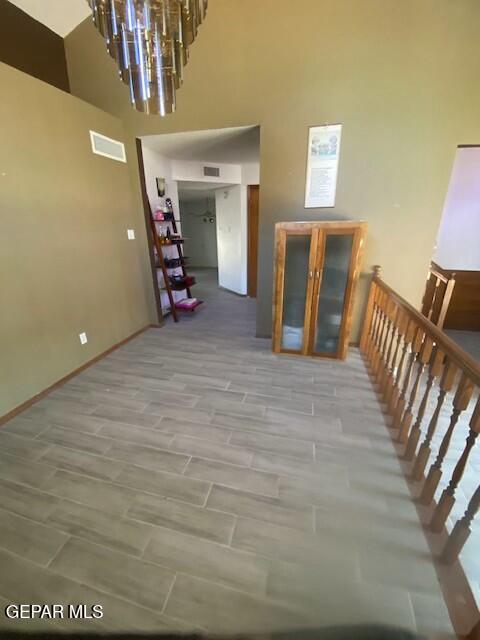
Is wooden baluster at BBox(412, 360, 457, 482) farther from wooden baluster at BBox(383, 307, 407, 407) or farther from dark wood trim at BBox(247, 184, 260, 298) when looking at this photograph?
dark wood trim at BBox(247, 184, 260, 298)

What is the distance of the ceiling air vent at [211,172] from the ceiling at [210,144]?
0.22 m

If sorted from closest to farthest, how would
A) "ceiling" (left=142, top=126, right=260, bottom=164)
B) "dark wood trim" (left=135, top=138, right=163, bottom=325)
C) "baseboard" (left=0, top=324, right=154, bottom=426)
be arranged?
"baseboard" (left=0, top=324, right=154, bottom=426)
"ceiling" (left=142, top=126, right=260, bottom=164)
"dark wood trim" (left=135, top=138, right=163, bottom=325)

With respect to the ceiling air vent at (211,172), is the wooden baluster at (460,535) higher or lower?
lower

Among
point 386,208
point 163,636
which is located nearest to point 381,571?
point 163,636

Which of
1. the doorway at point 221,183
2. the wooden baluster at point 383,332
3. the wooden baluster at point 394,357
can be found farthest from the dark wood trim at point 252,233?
the wooden baluster at point 394,357

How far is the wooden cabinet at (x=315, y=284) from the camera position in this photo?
2.44m

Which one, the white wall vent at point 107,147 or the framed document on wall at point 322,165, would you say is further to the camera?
the white wall vent at point 107,147

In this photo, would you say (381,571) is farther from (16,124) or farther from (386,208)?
(16,124)

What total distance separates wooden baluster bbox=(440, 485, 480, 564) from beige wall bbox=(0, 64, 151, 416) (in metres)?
2.79

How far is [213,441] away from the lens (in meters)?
1.72

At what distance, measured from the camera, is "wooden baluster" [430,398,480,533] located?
0.96 metres

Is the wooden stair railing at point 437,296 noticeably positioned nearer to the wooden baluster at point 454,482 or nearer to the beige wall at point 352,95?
the beige wall at point 352,95

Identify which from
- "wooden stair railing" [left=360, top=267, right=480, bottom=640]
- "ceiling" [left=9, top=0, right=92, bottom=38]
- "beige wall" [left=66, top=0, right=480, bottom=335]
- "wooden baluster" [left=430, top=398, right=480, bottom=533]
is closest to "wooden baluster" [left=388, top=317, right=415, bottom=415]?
"wooden stair railing" [left=360, top=267, right=480, bottom=640]

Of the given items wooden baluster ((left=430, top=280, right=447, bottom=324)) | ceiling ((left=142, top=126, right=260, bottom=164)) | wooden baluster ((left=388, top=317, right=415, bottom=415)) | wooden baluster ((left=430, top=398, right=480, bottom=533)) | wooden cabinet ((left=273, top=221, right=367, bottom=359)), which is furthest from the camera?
wooden baluster ((left=430, top=280, right=447, bottom=324))
